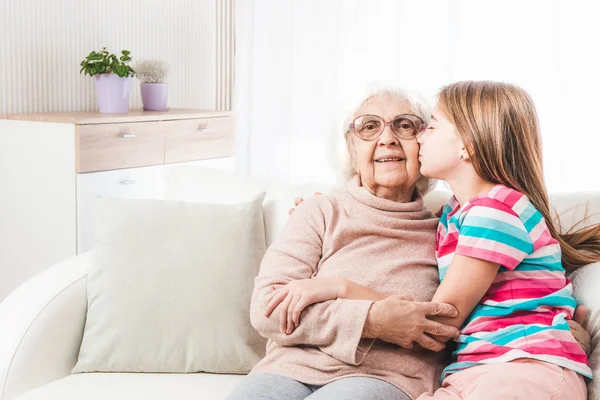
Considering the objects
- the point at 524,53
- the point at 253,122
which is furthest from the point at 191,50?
the point at 524,53

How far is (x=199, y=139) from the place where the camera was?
381cm

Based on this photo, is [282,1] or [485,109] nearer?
[485,109]

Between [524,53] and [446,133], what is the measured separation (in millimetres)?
2027

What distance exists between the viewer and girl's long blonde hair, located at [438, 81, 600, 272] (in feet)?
5.31

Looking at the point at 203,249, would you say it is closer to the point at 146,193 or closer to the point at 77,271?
the point at 77,271

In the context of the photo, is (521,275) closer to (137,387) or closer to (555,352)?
(555,352)

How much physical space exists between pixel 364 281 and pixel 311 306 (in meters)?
0.15

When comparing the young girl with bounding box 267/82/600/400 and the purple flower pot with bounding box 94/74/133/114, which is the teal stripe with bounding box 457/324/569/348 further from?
the purple flower pot with bounding box 94/74/133/114

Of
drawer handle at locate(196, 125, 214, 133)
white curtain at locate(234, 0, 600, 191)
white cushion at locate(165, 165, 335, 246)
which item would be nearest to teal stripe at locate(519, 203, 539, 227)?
white cushion at locate(165, 165, 335, 246)

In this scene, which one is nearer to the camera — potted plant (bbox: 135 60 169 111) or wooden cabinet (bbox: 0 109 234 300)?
wooden cabinet (bbox: 0 109 234 300)

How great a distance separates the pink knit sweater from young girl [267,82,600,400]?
5 centimetres

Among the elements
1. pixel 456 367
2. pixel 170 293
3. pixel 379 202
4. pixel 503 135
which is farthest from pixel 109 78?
pixel 456 367

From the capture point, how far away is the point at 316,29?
13.3 ft

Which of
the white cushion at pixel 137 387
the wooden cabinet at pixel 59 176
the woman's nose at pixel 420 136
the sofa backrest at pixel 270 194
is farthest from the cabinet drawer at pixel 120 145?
the woman's nose at pixel 420 136
